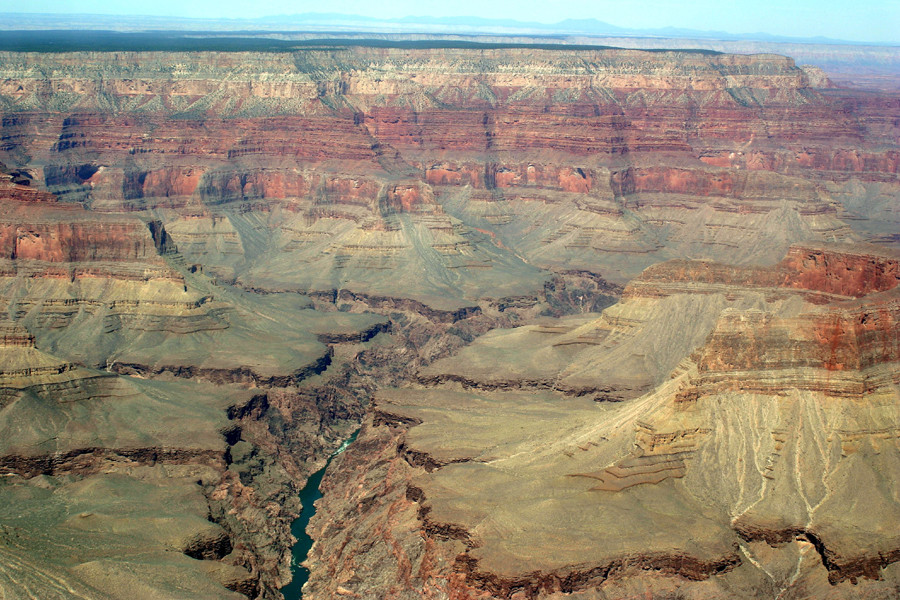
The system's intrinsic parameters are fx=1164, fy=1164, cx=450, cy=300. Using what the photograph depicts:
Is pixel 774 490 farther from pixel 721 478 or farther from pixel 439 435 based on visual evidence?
pixel 439 435

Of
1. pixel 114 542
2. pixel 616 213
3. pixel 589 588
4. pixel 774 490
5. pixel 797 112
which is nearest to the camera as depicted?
pixel 589 588

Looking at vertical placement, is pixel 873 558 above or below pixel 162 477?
above

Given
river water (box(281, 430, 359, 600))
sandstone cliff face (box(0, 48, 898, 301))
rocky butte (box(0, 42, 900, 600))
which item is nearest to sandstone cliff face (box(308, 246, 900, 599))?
rocky butte (box(0, 42, 900, 600))

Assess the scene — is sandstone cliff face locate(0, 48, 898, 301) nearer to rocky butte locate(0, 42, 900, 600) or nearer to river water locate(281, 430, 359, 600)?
rocky butte locate(0, 42, 900, 600)

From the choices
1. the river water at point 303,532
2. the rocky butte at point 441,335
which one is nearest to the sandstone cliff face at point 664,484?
Result: the rocky butte at point 441,335

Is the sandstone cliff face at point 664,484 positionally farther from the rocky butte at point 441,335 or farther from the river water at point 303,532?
the river water at point 303,532

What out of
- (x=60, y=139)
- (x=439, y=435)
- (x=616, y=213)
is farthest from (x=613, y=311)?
(x=60, y=139)

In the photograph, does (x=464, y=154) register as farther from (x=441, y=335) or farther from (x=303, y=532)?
(x=303, y=532)
